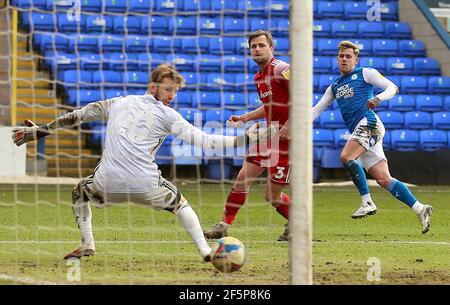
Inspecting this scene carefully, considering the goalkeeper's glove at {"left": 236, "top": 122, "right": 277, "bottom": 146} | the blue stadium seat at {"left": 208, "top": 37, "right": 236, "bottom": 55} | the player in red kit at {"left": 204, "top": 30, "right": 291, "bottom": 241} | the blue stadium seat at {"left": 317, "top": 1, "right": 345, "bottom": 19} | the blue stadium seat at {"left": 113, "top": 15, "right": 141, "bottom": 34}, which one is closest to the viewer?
the goalkeeper's glove at {"left": 236, "top": 122, "right": 277, "bottom": 146}

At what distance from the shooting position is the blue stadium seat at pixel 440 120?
2445 centimetres

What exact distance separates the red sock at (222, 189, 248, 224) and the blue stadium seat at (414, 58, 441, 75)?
51.4 ft

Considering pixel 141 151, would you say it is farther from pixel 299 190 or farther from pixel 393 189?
pixel 393 189

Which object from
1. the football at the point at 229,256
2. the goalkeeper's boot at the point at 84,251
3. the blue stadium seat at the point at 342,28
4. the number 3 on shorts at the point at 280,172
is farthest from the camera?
the blue stadium seat at the point at 342,28

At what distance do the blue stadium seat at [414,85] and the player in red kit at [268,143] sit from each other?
14497 millimetres

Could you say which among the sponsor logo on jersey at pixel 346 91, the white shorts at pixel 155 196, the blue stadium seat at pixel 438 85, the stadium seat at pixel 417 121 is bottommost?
the white shorts at pixel 155 196

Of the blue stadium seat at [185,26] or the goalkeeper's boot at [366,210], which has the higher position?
the blue stadium seat at [185,26]

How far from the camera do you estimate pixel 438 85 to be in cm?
2555

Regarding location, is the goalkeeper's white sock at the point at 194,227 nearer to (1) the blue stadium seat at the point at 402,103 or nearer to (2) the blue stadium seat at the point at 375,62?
(1) the blue stadium seat at the point at 402,103

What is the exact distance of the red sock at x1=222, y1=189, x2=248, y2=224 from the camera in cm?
1102

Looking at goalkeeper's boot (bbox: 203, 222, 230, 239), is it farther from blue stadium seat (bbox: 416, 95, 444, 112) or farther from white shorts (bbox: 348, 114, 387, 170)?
blue stadium seat (bbox: 416, 95, 444, 112)

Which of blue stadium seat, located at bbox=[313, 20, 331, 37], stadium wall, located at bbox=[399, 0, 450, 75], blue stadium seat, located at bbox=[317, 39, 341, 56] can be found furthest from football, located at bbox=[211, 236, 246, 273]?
stadium wall, located at bbox=[399, 0, 450, 75]

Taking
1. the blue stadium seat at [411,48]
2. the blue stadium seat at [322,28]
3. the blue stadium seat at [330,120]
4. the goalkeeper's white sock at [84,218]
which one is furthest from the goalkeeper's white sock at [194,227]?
the blue stadium seat at [411,48]
